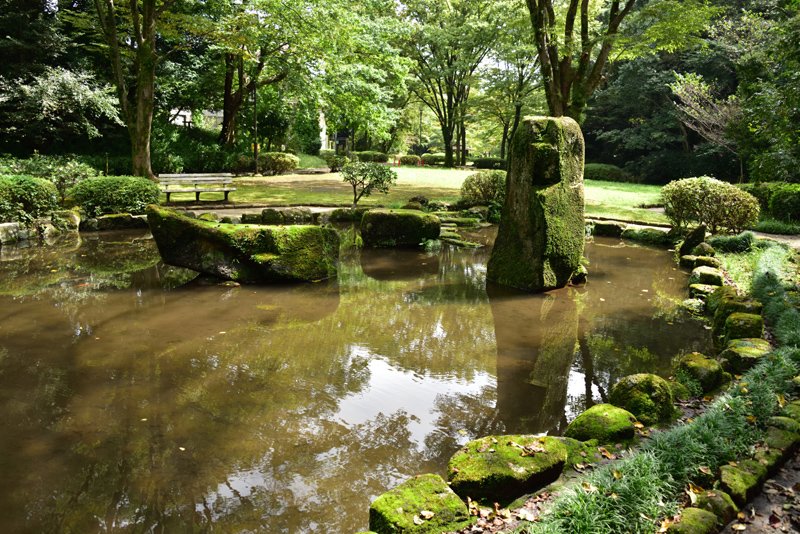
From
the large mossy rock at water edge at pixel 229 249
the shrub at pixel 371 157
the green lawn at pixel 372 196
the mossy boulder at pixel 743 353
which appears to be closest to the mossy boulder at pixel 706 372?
the mossy boulder at pixel 743 353

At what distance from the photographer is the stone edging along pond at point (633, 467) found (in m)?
2.74

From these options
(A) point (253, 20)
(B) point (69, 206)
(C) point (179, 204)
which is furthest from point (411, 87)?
(B) point (69, 206)

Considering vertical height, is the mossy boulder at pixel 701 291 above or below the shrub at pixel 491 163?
below

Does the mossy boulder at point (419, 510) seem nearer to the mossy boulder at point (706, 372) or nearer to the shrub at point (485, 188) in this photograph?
the mossy boulder at point (706, 372)

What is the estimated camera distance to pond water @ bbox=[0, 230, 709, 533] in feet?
10.8

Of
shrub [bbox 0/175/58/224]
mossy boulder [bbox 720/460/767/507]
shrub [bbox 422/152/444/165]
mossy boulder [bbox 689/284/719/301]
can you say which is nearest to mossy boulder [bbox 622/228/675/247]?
mossy boulder [bbox 689/284/719/301]

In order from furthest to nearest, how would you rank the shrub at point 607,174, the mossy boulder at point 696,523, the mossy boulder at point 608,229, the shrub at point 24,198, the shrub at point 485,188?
the shrub at point 607,174 < the shrub at point 485,188 < the mossy boulder at point 608,229 < the shrub at point 24,198 < the mossy boulder at point 696,523

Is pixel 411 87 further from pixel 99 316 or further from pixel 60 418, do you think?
pixel 60 418

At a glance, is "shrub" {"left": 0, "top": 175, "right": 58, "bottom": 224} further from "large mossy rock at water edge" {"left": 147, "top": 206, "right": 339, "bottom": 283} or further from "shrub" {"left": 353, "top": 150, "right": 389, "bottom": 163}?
"shrub" {"left": 353, "top": 150, "right": 389, "bottom": 163}

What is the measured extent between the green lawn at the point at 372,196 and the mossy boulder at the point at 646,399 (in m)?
11.8

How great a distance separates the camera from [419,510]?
9.09ft

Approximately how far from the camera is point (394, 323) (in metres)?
6.74

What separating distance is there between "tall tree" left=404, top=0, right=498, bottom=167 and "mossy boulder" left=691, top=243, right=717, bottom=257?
2269 cm

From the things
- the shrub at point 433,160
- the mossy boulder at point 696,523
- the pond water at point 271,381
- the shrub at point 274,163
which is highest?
the shrub at point 433,160
